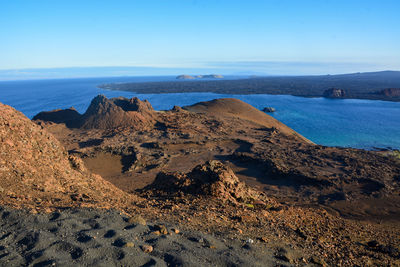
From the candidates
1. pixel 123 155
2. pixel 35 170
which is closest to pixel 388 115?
pixel 123 155

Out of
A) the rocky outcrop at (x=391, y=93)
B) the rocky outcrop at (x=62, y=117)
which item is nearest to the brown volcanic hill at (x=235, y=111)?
the rocky outcrop at (x=62, y=117)

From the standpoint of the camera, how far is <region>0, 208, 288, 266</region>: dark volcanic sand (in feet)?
14.2

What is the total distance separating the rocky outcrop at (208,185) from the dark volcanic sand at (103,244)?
386 cm

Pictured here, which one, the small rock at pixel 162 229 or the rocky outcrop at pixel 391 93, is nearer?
the small rock at pixel 162 229

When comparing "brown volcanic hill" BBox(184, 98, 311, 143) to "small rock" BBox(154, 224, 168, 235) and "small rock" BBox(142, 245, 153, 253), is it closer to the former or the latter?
"small rock" BBox(154, 224, 168, 235)

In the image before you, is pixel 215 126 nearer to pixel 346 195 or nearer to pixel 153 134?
pixel 153 134

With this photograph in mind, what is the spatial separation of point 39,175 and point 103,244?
492 cm

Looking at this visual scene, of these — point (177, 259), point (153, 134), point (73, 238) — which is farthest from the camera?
point (153, 134)

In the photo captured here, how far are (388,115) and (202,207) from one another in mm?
61834

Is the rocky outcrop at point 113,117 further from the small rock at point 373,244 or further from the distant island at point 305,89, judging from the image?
the distant island at point 305,89

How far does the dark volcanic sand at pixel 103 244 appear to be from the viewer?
4.33 meters

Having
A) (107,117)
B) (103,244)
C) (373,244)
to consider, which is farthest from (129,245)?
(107,117)

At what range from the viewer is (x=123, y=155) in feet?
68.9

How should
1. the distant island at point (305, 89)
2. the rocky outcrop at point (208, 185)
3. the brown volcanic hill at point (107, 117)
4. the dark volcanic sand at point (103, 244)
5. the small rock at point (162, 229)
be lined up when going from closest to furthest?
the dark volcanic sand at point (103, 244)
the small rock at point (162, 229)
the rocky outcrop at point (208, 185)
the brown volcanic hill at point (107, 117)
the distant island at point (305, 89)
